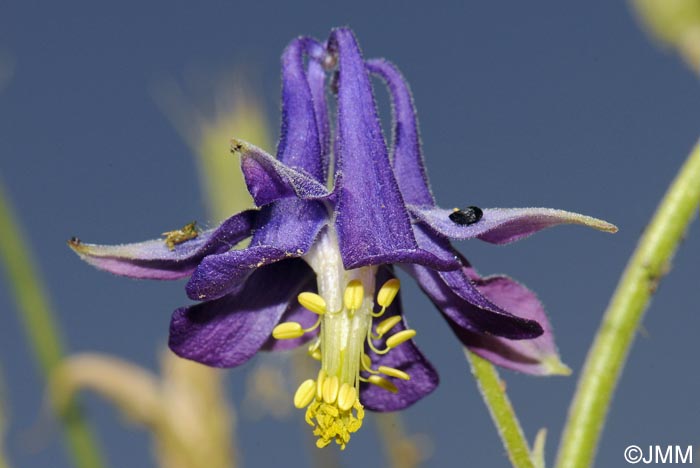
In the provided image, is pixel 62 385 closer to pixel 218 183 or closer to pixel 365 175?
pixel 218 183

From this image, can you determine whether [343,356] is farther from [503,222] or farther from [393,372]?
[503,222]

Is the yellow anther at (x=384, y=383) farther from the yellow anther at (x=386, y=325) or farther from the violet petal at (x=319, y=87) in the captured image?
the violet petal at (x=319, y=87)

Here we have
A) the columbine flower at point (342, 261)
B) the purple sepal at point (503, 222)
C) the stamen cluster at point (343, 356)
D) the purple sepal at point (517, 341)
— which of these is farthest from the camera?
the purple sepal at point (517, 341)

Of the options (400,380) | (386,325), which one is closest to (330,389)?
(386,325)

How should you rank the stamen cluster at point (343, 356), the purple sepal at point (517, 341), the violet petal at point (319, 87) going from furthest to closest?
the violet petal at point (319, 87)
the purple sepal at point (517, 341)
the stamen cluster at point (343, 356)

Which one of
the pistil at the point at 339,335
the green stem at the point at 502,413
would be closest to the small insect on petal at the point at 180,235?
the pistil at the point at 339,335

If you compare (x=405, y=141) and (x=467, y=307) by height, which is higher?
(x=405, y=141)

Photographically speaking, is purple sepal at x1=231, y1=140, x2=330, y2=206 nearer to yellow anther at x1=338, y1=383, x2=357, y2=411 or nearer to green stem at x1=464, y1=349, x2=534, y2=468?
yellow anther at x1=338, y1=383, x2=357, y2=411
